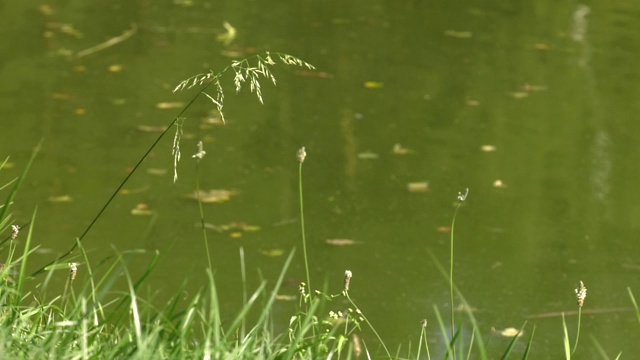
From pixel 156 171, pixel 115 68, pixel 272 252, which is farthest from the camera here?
pixel 115 68

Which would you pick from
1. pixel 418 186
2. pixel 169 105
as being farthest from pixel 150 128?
pixel 418 186

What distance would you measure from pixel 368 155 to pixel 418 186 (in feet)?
1.53

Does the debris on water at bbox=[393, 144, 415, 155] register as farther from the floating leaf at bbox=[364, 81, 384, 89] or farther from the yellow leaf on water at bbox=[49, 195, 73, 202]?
the yellow leaf on water at bbox=[49, 195, 73, 202]

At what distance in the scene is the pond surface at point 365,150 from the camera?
511 centimetres

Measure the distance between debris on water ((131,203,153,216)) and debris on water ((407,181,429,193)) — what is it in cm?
143

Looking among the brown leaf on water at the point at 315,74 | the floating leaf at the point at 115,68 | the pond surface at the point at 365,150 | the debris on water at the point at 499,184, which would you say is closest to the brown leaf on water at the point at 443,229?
the pond surface at the point at 365,150

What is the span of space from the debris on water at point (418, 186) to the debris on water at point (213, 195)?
955 millimetres

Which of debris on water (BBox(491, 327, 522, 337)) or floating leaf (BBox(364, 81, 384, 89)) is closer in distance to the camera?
debris on water (BBox(491, 327, 522, 337))

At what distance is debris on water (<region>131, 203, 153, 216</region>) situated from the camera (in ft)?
18.2

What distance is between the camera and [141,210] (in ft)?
18.4

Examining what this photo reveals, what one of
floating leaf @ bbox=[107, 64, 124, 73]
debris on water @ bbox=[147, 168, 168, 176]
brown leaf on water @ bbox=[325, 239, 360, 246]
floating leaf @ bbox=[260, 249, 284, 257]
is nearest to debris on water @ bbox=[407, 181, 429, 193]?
brown leaf on water @ bbox=[325, 239, 360, 246]

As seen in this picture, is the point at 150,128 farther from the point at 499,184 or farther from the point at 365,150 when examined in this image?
the point at 499,184

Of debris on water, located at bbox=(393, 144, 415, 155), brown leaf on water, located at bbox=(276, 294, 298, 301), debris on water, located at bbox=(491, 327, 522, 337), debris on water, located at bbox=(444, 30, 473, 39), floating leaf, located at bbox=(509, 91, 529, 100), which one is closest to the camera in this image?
debris on water, located at bbox=(491, 327, 522, 337)

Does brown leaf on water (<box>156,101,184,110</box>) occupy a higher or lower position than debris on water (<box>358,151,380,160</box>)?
higher
